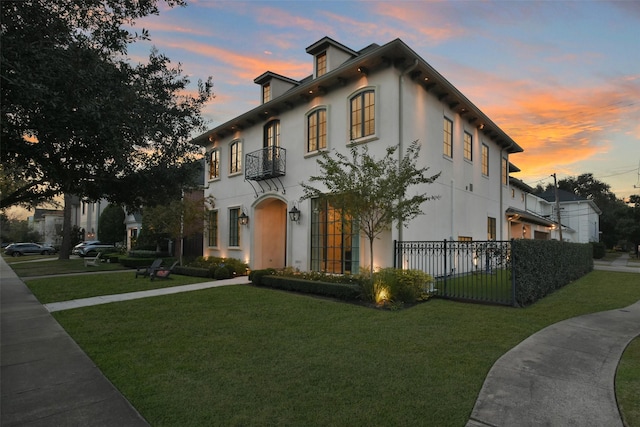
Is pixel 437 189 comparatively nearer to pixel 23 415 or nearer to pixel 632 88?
pixel 632 88

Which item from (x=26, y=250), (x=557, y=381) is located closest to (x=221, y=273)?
(x=557, y=381)

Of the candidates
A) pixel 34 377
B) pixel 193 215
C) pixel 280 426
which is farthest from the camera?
pixel 193 215

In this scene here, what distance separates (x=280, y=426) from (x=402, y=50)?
34.6ft

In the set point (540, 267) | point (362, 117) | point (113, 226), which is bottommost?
point (540, 267)

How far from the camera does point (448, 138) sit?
1406 cm

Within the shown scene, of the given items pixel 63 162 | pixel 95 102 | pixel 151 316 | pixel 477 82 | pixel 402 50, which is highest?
pixel 477 82

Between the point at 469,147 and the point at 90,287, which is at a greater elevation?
the point at 469,147

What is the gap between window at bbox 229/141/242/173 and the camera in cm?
1783

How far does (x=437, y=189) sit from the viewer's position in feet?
42.6

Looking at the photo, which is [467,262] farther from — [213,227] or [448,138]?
[213,227]

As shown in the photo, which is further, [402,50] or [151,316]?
[402,50]

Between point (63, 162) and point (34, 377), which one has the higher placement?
point (63, 162)

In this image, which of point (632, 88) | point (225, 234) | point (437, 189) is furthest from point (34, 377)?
point (632, 88)

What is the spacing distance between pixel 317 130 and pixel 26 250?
4490 centimetres
